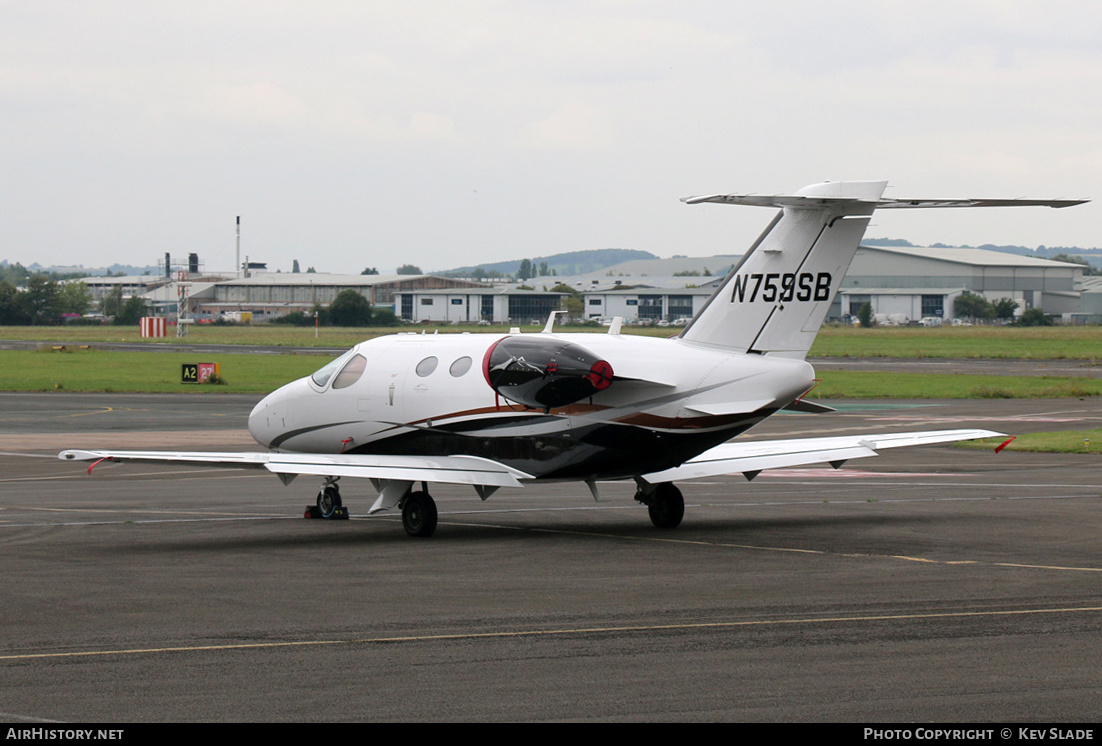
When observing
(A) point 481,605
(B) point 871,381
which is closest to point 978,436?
(A) point 481,605

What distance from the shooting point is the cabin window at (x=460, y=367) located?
896 inches

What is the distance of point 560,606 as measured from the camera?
15578 millimetres

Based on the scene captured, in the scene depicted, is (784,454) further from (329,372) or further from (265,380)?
(265,380)

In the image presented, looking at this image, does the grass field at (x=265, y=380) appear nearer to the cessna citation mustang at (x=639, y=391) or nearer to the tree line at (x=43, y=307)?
the cessna citation mustang at (x=639, y=391)

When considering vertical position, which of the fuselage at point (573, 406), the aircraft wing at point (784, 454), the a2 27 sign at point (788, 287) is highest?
the a2 27 sign at point (788, 287)

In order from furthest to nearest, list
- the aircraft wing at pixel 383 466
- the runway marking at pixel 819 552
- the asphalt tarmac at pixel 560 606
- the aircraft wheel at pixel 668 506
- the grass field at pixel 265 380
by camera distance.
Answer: the grass field at pixel 265 380, the aircraft wheel at pixel 668 506, the aircraft wing at pixel 383 466, the runway marking at pixel 819 552, the asphalt tarmac at pixel 560 606

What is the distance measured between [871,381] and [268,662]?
5948 cm

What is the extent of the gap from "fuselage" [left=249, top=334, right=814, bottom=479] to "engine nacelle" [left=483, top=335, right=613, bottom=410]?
14cm

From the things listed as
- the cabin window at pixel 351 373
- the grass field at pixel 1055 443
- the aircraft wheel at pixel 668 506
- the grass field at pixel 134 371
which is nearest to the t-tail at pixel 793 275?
the aircraft wheel at pixel 668 506

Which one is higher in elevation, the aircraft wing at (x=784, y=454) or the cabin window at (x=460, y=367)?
the cabin window at (x=460, y=367)

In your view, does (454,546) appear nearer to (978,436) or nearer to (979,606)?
(979,606)

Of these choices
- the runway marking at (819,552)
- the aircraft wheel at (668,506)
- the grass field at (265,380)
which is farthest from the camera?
the grass field at (265,380)

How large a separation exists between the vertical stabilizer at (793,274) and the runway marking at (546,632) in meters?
7.09

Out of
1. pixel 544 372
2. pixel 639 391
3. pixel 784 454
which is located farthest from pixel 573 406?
pixel 784 454
